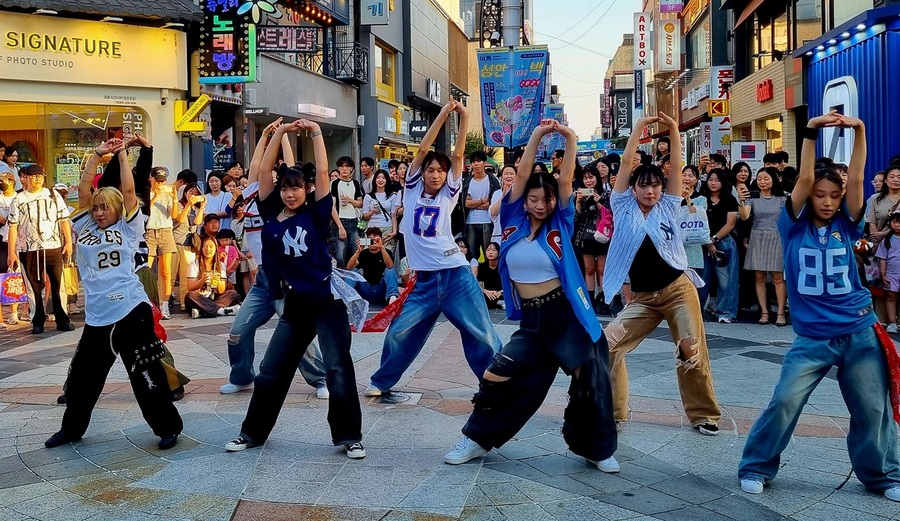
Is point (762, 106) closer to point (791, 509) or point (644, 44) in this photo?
point (791, 509)

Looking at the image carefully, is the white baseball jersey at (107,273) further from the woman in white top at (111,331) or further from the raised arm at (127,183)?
the raised arm at (127,183)

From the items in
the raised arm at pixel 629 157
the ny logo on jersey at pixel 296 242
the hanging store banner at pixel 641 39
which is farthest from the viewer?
the hanging store banner at pixel 641 39

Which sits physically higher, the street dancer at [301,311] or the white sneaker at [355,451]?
the street dancer at [301,311]

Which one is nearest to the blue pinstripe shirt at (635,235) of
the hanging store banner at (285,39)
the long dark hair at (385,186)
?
the long dark hair at (385,186)

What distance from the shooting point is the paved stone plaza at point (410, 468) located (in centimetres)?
442

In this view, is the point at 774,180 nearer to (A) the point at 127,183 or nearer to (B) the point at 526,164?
(B) the point at 526,164

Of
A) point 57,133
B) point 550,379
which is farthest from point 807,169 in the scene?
point 57,133

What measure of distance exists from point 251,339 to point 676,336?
3.18 meters

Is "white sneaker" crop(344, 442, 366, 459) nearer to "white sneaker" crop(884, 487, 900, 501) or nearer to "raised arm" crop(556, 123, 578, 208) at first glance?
"raised arm" crop(556, 123, 578, 208)

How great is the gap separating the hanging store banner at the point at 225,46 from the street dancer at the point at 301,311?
38.3ft

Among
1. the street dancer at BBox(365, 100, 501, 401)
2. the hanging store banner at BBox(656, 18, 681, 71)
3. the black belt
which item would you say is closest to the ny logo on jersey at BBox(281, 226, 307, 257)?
the street dancer at BBox(365, 100, 501, 401)

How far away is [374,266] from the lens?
12508 millimetres

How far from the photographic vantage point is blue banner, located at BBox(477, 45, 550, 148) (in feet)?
60.0

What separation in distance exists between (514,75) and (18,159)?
375 inches
